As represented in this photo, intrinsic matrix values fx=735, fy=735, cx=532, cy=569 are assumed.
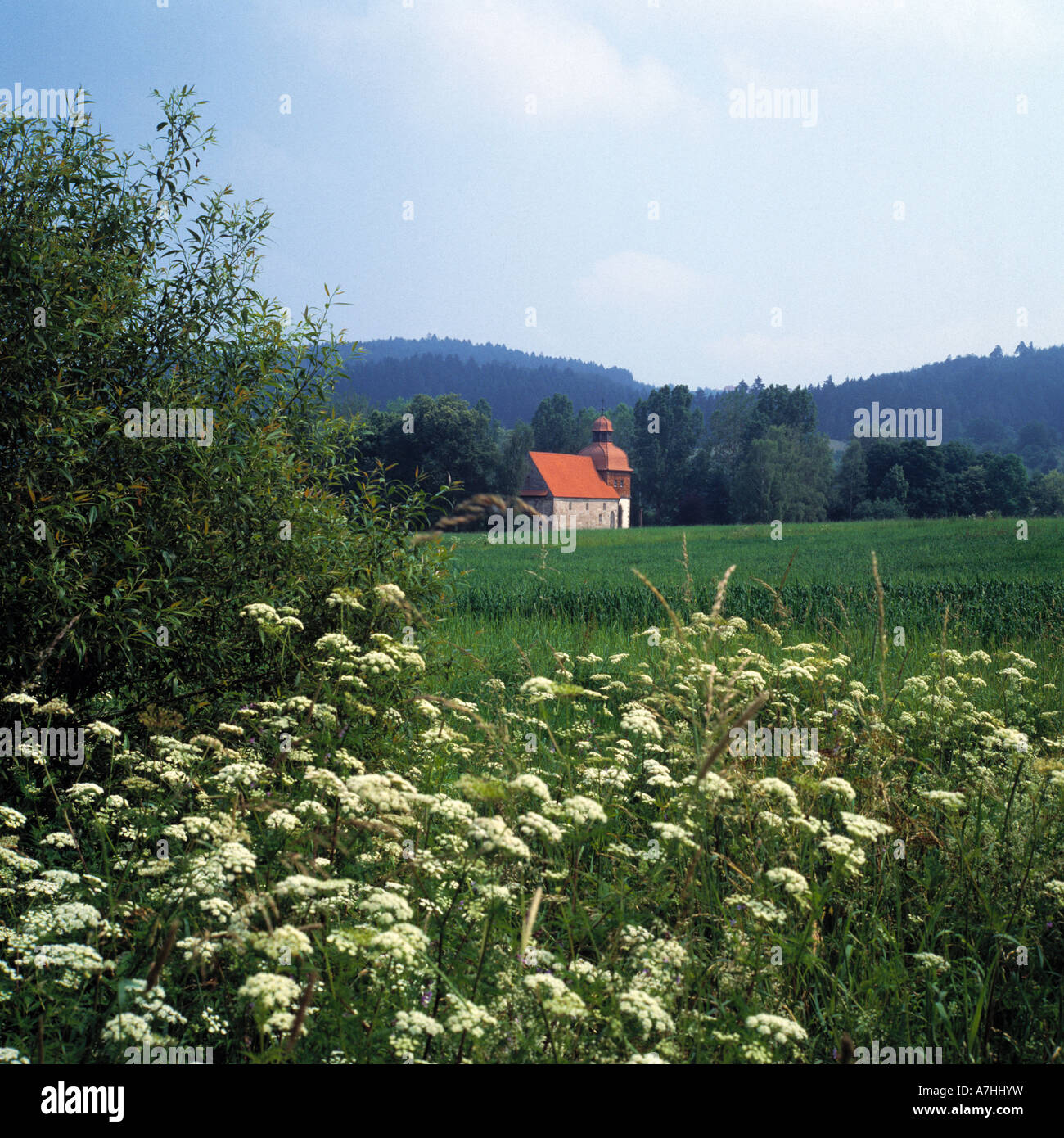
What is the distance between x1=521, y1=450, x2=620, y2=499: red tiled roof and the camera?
9350cm

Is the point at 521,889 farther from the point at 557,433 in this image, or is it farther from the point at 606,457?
the point at 557,433

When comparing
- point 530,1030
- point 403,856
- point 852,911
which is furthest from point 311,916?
point 852,911

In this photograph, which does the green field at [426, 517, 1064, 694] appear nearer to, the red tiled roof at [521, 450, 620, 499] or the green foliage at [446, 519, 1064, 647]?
the green foliage at [446, 519, 1064, 647]

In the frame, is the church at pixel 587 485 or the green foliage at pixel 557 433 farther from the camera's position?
the green foliage at pixel 557 433

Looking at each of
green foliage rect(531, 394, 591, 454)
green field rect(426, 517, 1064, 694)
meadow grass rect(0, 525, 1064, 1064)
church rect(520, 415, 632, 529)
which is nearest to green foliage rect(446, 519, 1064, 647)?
green field rect(426, 517, 1064, 694)

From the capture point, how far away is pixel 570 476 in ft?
319

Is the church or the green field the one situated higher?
the church

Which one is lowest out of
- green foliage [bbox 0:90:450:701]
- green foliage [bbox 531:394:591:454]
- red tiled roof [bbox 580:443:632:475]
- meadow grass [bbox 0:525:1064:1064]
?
meadow grass [bbox 0:525:1064:1064]

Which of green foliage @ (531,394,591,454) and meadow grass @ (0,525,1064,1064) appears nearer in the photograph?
meadow grass @ (0,525,1064,1064)

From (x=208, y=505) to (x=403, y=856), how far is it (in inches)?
114

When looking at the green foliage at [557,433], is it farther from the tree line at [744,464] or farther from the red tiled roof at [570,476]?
the red tiled roof at [570,476]

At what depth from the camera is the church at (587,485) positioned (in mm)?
93000

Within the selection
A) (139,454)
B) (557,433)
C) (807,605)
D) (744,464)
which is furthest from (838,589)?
(557,433)

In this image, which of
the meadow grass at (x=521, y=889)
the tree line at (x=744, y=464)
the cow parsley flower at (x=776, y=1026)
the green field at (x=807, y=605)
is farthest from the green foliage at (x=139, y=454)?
the tree line at (x=744, y=464)
